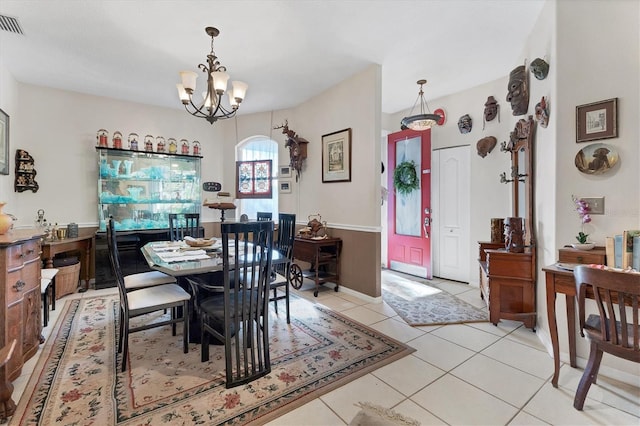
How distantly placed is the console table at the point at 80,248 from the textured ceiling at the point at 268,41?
211 cm

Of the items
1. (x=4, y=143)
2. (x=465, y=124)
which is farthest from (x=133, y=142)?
(x=465, y=124)

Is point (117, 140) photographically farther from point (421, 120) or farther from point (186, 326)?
point (421, 120)

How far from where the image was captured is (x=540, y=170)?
2709 mm

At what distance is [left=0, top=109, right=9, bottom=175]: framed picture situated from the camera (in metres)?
3.32

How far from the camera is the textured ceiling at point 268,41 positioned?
2.52 meters

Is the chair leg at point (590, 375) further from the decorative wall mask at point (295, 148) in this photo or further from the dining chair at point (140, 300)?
the decorative wall mask at point (295, 148)

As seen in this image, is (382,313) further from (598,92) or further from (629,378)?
(598,92)

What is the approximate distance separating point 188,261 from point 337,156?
2598 mm

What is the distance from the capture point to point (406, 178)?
16.4 ft

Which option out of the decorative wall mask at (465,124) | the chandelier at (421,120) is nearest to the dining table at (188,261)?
the chandelier at (421,120)

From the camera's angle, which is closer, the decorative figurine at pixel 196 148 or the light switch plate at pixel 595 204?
the light switch plate at pixel 595 204

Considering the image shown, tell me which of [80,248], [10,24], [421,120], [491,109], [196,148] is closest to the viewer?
[10,24]

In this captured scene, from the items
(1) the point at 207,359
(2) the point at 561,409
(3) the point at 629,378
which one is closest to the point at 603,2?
(3) the point at 629,378

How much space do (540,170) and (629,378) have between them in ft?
5.51
